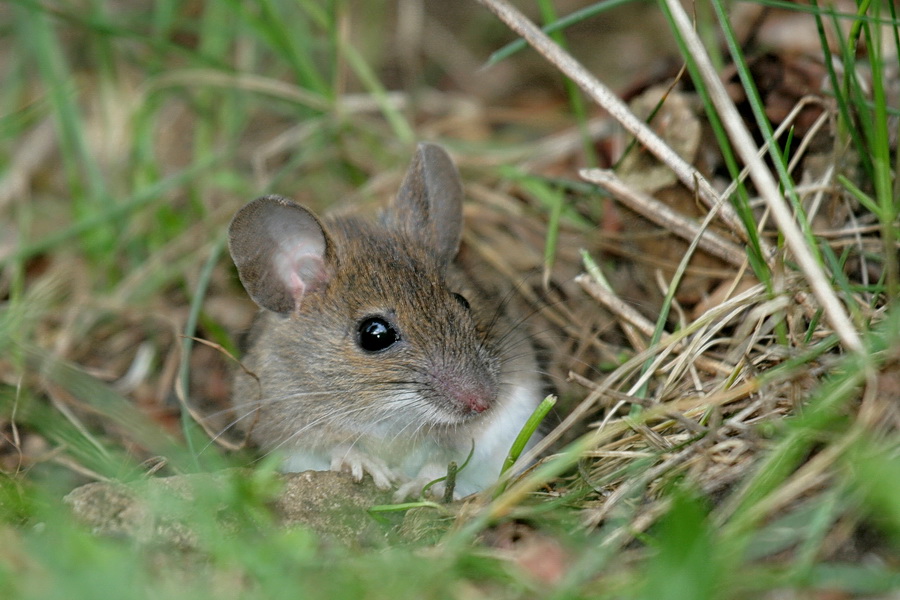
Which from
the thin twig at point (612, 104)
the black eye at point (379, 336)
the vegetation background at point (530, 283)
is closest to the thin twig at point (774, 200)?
the vegetation background at point (530, 283)

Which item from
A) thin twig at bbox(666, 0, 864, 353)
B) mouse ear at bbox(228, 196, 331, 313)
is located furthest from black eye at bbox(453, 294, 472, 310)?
thin twig at bbox(666, 0, 864, 353)

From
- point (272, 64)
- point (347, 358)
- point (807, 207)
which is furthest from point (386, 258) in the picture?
point (272, 64)

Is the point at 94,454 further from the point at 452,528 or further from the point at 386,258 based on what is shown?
the point at 452,528

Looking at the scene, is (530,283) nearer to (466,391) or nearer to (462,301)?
(462,301)

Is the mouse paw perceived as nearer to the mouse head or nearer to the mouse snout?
the mouse head

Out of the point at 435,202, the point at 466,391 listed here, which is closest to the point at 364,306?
the point at 466,391
